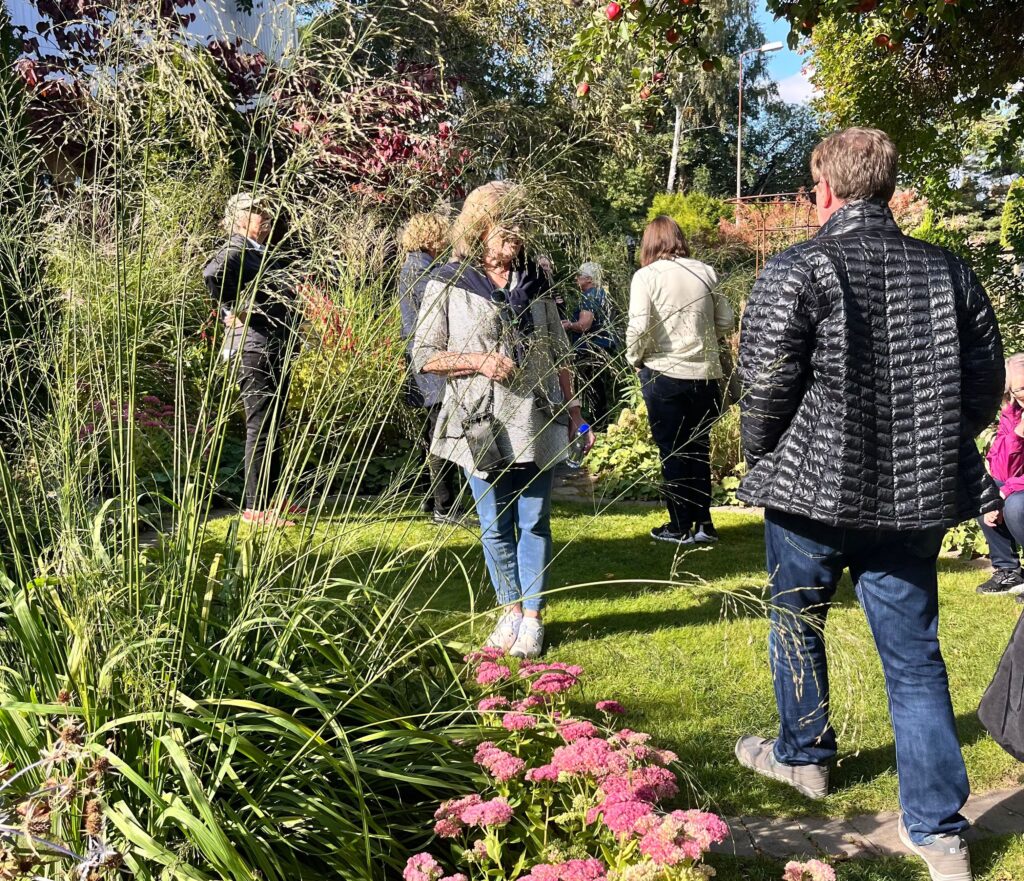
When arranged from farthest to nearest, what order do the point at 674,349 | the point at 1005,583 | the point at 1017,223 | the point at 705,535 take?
the point at 1017,223
the point at 705,535
the point at 674,349
the point at 1005,583

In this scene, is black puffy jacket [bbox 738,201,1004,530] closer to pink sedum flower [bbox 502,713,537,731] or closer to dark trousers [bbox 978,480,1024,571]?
pink sedum flower [bbox 502,713,537,731]

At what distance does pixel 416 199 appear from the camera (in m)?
2.51

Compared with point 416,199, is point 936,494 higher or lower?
lower

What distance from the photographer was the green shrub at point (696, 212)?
24062mm

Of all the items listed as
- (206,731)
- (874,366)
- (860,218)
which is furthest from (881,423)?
(206,731)

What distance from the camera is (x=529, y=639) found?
12.7ft

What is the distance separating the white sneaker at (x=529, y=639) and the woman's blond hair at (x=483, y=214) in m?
1.65

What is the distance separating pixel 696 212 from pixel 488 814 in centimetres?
2594

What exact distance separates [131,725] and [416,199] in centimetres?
145

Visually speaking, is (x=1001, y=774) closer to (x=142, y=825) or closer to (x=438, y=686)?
(x=438, y=686)

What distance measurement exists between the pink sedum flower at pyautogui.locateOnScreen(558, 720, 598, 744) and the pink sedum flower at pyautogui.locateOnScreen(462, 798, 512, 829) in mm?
279

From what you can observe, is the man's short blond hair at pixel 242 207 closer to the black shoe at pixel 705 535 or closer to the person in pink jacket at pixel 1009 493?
the person in pink jacket at pixel 1009 493

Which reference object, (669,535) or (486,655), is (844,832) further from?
(669,535)

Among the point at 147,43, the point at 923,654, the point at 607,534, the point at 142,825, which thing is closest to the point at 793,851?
Answer: the point at 923,654
